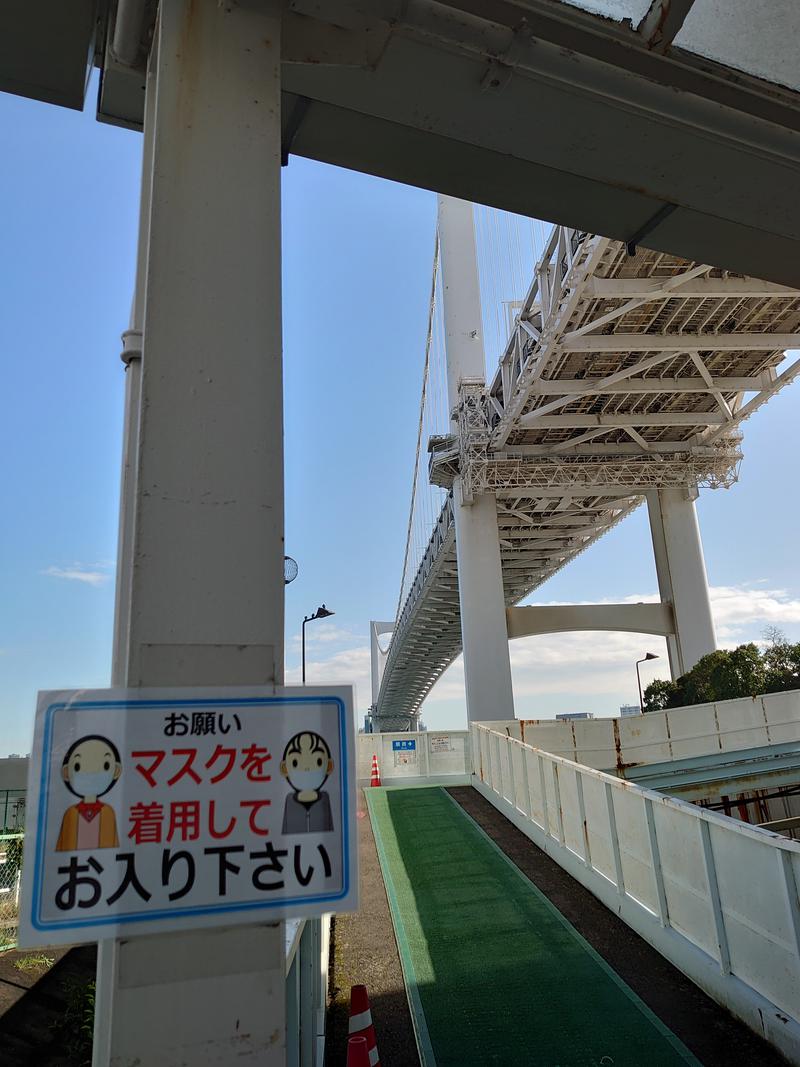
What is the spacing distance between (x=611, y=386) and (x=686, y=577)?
29.9ft

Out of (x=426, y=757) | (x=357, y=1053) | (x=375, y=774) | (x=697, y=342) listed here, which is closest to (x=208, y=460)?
(x=357, y=1053)

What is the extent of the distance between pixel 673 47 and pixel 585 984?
5.64 m

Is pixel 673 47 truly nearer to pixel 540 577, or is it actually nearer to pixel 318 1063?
pixel 318 1063

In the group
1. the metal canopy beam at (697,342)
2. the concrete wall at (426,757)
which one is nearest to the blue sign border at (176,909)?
the concrete wall at (426,757)

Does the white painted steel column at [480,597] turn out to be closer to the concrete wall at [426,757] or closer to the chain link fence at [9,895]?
the concrete wall at [426,757]

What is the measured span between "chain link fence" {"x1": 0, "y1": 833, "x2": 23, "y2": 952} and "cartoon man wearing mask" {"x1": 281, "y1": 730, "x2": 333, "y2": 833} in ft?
29.8

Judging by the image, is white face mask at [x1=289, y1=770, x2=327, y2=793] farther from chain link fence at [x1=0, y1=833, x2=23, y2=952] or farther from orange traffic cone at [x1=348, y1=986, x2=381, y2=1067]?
chain link fence at [x1=0, y1=833, x2=23, y2=952]

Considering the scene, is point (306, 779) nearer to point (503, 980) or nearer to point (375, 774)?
point (503, 980)

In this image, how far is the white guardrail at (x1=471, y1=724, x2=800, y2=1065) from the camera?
4324 mm

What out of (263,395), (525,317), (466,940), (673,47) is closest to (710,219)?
(673,47)

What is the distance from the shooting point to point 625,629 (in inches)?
1056

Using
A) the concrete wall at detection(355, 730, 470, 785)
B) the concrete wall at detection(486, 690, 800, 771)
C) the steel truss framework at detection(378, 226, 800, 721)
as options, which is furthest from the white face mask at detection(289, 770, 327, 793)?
the concrete wall at detection(355, 730, 470, 785)

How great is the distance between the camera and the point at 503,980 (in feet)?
17.4

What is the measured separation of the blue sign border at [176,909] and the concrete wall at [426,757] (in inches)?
601
